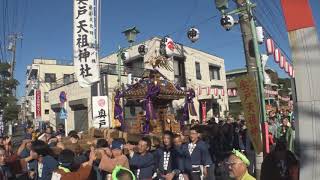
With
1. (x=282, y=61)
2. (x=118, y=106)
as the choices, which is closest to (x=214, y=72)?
(x=282, y=61)

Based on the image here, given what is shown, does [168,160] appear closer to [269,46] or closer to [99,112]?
[99,112]

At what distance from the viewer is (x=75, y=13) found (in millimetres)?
15992

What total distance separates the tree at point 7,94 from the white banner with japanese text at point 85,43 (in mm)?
21214

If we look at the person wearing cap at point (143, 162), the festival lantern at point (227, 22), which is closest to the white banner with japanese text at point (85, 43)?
the festival lantern at point (227, 22)

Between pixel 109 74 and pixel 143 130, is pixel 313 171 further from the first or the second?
pixel 109 74

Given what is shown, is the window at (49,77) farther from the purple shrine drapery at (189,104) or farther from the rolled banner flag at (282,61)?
the rolled banner flag at (282,61)

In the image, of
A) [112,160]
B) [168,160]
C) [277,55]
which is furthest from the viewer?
[277,55]

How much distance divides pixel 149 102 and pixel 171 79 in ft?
37.7

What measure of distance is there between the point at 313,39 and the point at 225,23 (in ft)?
30.1

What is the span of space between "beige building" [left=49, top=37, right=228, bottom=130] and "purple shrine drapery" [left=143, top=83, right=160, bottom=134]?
6.26 metres

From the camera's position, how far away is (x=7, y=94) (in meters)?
35.8

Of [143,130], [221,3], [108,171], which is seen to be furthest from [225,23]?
[108,171]

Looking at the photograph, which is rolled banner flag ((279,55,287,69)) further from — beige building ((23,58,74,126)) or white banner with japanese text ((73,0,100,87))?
beige building ((23,58,74,126))

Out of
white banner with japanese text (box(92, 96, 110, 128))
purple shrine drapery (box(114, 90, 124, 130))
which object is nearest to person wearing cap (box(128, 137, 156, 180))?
white banner with japanese text (box(92, 96, 110, 128))
